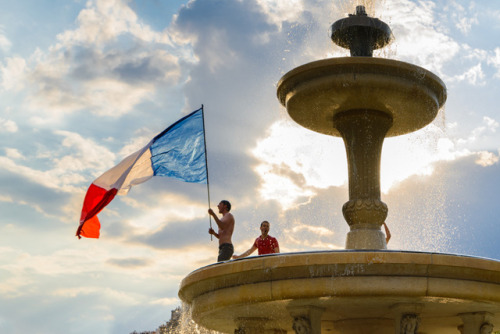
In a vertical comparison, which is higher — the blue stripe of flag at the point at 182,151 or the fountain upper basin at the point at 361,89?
the fountain upper basin at the point at 361,89

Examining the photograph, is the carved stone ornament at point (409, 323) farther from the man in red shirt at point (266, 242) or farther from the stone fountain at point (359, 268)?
the man in red shirt at point (266, 242)

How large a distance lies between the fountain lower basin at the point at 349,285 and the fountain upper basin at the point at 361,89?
4137mm

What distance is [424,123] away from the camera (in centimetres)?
1491

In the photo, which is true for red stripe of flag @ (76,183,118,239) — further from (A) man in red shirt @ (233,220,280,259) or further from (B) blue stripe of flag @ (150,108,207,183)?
(A) man in red shirt @ (233,220,280,259)

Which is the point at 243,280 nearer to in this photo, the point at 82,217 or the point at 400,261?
the point at 400,261

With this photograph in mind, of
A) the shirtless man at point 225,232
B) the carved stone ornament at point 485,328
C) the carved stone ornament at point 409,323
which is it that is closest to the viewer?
the carved stone ornament at point 409,323

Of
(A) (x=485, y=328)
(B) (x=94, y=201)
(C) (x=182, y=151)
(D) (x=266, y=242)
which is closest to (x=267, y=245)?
(D) (x=266, y=242)

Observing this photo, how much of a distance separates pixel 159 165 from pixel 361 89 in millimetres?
3882

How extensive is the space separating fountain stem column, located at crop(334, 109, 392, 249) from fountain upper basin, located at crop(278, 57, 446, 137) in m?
0.23

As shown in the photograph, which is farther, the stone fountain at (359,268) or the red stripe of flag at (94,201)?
the red stripe of flag at (94,201)

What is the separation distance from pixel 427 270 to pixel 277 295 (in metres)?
2.03

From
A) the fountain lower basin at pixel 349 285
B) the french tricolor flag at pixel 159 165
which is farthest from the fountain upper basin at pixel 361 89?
the fountain lower basin at pixel 349 285

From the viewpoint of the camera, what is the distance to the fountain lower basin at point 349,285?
30.9 ft

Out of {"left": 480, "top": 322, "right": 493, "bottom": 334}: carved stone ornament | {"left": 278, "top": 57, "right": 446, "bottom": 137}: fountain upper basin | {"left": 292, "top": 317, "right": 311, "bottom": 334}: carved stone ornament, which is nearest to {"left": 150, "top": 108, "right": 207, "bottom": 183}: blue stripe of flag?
{"left": 278, "top": 57, "right": 446, "bottom": 137}: fountain upper basin
